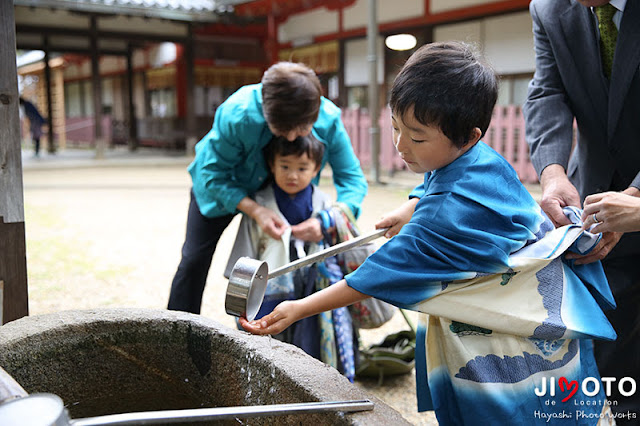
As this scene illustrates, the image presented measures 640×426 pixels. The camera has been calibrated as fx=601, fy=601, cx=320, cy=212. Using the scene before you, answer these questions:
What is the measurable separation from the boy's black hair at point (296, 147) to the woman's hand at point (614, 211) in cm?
129

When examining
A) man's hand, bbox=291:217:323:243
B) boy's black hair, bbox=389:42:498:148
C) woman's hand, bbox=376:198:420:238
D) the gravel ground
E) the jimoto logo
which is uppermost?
boy's black hair, bbox=389:42:498:148

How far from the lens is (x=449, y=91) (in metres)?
1.39

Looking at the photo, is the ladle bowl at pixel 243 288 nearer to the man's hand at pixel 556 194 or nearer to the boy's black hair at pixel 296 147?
the man's hand at pixel 556 194

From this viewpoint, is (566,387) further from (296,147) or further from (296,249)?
(296,147)

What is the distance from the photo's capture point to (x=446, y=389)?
4.88 ft

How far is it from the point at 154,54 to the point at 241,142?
1710 cm

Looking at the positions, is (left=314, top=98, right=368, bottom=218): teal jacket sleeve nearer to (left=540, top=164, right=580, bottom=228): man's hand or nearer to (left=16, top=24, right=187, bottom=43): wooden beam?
(left=540, top=164, right=580, bottom=228): man's hand

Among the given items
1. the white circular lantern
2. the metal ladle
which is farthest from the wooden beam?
the metal ladle

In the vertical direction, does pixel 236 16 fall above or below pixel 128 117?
above

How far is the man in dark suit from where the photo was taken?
188 centimetres

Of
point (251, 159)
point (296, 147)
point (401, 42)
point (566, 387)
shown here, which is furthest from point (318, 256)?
point (401, 42)

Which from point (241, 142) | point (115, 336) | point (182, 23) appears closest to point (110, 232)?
point (241, 142)

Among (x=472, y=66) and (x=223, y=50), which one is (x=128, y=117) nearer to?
(x=223, y=50)

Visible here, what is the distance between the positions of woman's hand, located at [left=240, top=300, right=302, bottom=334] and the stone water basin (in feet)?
0.25
